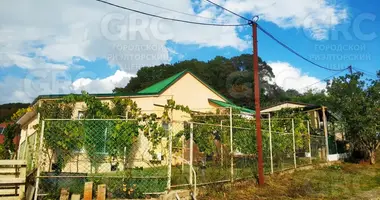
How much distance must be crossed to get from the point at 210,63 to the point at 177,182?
145 feet

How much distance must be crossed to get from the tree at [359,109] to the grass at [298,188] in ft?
15.8

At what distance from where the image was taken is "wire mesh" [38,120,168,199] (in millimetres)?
5965

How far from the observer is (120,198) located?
5.86m

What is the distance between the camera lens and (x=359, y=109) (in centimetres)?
1566

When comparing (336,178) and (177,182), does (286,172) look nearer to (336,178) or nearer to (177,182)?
(336,178)

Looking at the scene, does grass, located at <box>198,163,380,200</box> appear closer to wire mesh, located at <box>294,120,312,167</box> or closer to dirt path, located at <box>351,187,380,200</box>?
dirt path, located at <box>351,187,380,200</box>

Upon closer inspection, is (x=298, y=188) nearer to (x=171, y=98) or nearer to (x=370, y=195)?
(x=370, y=195)

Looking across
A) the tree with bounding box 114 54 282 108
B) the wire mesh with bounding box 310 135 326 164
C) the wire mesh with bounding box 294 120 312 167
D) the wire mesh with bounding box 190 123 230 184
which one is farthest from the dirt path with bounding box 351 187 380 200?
the tree with bounding box 114 54 282 108

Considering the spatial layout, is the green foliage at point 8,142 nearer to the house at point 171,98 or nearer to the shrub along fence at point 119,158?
the house at point 171,98

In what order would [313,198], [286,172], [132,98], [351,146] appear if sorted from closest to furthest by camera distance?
[313,198]
[286,172]
[132,98]
[351,146]

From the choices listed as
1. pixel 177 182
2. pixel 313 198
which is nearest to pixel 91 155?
pixel 177 182

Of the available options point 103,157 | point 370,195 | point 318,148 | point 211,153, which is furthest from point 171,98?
point 370,195

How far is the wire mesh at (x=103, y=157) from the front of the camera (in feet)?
19.6

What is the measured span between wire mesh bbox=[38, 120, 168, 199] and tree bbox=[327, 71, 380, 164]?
1329 cm
